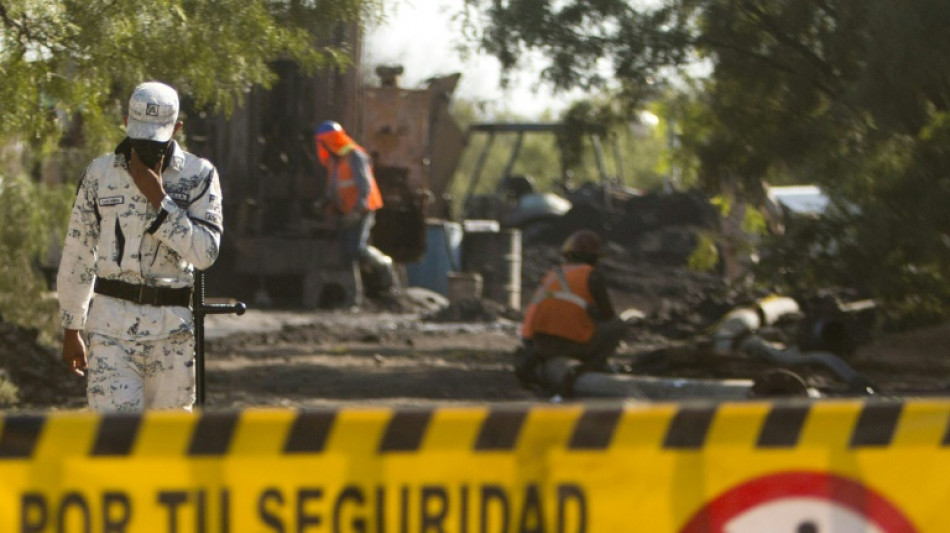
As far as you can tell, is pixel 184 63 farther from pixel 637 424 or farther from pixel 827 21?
pixel 827 21

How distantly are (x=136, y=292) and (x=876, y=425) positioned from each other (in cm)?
284

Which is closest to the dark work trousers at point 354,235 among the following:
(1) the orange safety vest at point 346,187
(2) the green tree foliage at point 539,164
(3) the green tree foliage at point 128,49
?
(1) the orange safety vest at point 346,187

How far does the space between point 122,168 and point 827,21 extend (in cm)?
948

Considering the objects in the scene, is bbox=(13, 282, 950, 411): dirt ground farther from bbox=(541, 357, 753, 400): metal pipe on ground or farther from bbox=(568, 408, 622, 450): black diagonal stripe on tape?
bbox=(568, 408, 622, 450): black diagonal stripe on tape

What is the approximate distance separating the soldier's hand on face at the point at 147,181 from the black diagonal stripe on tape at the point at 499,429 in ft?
7.71

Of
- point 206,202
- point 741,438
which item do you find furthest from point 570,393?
point 741,438

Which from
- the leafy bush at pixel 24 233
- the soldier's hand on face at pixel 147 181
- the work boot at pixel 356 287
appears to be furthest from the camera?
the work boot at pixel 356 287

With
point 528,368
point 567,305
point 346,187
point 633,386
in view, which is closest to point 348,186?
point 346,187

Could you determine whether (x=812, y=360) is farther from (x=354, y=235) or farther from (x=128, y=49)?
(x=354, y=235)

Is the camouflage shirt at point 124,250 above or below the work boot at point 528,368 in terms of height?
above

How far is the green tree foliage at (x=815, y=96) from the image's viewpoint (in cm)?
1263

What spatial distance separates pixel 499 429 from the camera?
350cm

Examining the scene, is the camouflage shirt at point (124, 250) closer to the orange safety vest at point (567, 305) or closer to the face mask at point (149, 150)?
the face mask at point (149, 150)

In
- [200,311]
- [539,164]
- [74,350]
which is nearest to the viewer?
[74,350]
